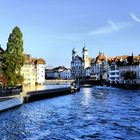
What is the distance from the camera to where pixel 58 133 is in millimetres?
44156

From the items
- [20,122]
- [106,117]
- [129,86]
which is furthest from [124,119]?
[129,86]

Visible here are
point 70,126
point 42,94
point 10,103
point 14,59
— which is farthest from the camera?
point 42,94

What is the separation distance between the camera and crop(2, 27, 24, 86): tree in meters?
93.2

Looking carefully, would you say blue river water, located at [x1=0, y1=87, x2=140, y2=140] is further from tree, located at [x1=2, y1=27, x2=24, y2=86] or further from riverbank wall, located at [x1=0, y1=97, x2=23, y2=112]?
tree, located at [x1=2, y1=27, x2=24, y2=86]

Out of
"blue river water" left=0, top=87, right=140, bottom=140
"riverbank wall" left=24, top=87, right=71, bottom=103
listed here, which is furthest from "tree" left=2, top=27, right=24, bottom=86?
"blue river water" left=0, top=87, right=140, bottom=140

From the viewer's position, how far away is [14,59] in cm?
9588

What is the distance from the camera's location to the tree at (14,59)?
93.2 metres

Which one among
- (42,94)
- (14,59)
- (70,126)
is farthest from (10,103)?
(42,94)

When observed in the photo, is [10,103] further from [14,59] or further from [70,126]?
[14,59]

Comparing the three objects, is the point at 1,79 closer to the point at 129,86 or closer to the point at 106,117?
the point at 106,117

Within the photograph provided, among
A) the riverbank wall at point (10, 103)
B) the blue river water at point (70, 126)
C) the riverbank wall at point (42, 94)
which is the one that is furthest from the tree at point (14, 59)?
A: the blue river water at point (70, 126)

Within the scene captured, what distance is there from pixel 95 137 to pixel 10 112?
945 inches

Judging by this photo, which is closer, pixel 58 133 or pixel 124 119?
pixel 58 133

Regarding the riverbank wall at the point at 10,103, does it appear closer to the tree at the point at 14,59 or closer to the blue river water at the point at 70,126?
the blue river water at the point at 70,126
